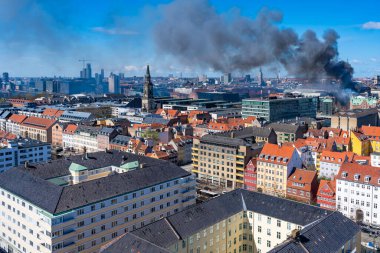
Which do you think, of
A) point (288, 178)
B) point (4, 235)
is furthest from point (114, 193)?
point (288, 178)

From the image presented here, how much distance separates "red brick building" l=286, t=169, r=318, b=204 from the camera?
55.6 metres

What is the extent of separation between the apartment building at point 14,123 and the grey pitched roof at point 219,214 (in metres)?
92.5

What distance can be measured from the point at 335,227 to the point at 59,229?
78.9 feet

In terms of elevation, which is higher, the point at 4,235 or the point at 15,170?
the point at 15,170

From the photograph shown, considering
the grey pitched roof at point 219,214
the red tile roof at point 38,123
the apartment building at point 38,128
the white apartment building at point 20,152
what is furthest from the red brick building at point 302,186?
the red tile roof at point 38,123

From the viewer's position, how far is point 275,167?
60.0 metres

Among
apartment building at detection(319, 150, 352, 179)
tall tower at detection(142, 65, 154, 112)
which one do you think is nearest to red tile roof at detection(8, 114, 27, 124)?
tall tower at detection(142, 65, 154, 112)

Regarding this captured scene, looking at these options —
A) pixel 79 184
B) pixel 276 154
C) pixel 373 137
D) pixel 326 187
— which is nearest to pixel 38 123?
pixel 276 154

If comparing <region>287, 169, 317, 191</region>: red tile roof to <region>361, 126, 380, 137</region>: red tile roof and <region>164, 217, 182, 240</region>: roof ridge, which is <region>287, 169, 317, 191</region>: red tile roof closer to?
<region>164, 217, 182, 240</region>: roof ridge

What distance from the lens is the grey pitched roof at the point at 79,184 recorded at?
124ft

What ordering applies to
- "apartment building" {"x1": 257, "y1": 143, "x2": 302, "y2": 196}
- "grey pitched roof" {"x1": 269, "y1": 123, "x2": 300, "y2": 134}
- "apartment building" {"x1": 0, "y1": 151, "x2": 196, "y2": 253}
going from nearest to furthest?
"apartment building" {"x1": 0, "y1": 151, "x2": 196, "y2": 253}, "apartment building" {"x1": 257, "y1": 143, "x2": 302, "y2": 196}, "grey pitched roof" {"x1": 269, "y1": 123, "x2": 300, "y2": 134}

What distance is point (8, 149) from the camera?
227ft

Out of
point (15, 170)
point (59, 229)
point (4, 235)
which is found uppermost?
point (15, 170)

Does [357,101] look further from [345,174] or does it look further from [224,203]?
[224,203]
